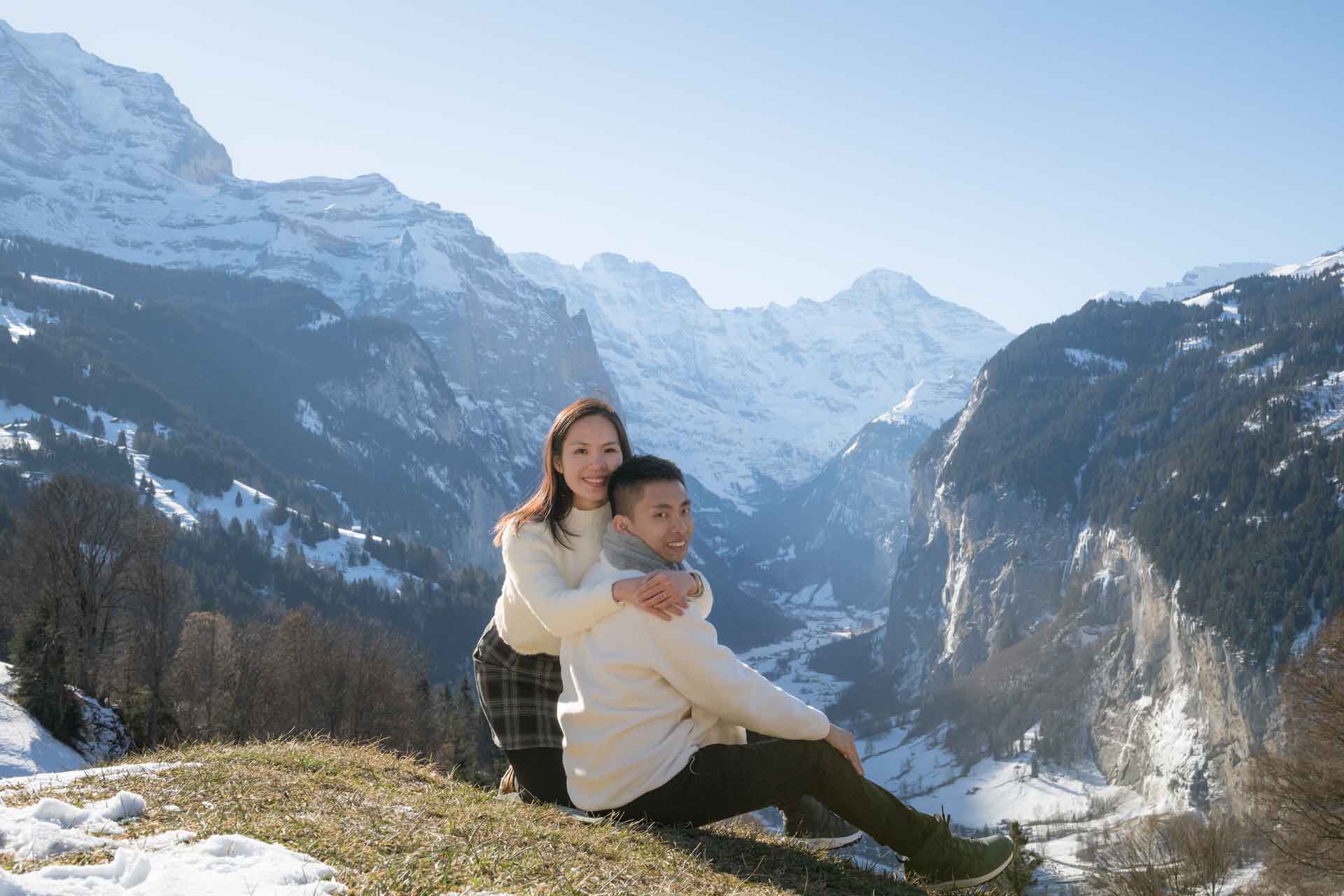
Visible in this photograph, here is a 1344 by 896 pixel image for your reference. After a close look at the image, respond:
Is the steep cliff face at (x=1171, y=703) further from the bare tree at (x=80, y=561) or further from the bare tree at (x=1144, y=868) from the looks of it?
the bare tree at (x=80, y=561)

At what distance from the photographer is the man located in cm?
771

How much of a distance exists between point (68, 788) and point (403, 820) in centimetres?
285

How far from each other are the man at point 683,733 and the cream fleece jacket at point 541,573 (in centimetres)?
40

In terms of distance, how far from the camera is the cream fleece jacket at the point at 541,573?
8.42 metres

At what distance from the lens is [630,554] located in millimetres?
8297

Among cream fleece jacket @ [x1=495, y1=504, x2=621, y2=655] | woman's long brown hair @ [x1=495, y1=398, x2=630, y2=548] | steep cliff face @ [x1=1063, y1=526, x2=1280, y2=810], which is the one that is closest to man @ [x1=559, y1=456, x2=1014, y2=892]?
cream fleece jacket @ [x1=495, y1=504, x2=621, y2=655]

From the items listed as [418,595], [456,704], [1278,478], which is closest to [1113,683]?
[1278,478]

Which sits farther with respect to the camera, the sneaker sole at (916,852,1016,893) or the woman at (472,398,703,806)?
the woman at (472,398,703,806)

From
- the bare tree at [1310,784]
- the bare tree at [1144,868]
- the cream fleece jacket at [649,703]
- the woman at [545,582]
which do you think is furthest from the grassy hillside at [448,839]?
the bare tree at [1144,868]

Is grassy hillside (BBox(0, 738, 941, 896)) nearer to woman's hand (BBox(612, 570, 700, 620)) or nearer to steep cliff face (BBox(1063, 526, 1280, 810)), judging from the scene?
woman's hand (BBox(612, 570, 700, 620))

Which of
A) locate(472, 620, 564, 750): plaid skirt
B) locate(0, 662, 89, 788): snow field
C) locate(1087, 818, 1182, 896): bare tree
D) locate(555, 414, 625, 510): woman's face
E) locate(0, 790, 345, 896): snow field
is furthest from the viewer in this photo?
locate(1087, 818, 1182, 896): bare tree

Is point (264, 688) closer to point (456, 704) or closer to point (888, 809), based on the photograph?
point (456, 704)

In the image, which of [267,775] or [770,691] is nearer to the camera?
[770,691]

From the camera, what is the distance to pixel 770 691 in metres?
7.70
